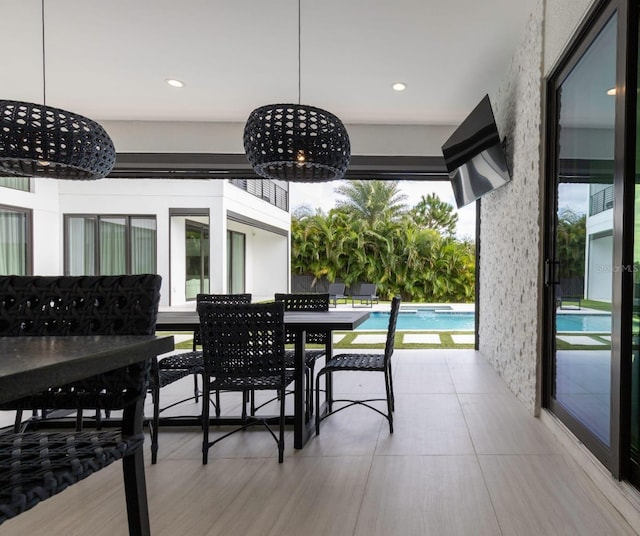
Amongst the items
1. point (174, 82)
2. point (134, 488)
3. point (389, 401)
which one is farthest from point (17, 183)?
point (134, 488)

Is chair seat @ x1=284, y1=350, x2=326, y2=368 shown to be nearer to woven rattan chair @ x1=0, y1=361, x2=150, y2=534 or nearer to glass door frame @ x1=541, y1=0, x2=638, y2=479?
woven rattan chair @ x1=0, y1=361, x2=150, y2=534

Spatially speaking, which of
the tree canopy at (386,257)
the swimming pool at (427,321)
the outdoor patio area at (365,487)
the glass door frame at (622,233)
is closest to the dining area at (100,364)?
the outdoor patio area at (365,487)

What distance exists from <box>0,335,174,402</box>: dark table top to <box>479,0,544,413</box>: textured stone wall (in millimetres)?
2733

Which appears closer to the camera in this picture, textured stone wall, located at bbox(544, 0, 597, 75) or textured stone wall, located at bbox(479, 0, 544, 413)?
textured stone wall, located at bbox(544, 0, 597, 75)

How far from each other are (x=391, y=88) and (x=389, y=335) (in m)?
2.81

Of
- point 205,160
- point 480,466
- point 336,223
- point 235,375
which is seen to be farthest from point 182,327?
point 336,223

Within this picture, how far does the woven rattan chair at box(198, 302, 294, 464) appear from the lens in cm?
222

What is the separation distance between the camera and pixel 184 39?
3402 millimetres

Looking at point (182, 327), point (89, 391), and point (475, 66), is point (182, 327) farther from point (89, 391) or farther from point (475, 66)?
point (475, 66)

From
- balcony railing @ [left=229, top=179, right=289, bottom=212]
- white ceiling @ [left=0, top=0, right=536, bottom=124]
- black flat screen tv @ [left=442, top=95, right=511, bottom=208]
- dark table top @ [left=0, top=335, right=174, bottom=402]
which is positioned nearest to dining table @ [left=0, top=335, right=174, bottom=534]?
dark table top @ [left=0, top=335, right=174, bottom=402]

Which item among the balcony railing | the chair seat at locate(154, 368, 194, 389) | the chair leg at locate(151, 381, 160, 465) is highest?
the balcony railing

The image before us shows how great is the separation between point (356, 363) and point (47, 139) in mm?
2376

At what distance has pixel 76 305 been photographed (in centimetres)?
135

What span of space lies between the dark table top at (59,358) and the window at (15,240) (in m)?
8.15
